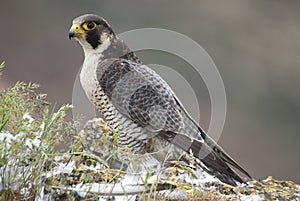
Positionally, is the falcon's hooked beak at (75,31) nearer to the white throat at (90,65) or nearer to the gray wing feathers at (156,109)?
the white throat at (90,65)

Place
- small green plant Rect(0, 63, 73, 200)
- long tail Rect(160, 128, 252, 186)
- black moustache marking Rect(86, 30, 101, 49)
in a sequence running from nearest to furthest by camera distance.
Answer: small green plant Rect(0, 63, 73, 200), long tail Rect(160, 128, 252, 186), black moustache marking Rect(86, 30, 101, 49)

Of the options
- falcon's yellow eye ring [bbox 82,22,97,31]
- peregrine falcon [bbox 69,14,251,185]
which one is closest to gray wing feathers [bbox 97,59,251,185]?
peregrine falcon [bbox 69,14,251,185]

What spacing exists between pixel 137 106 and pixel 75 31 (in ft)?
A: 2.59

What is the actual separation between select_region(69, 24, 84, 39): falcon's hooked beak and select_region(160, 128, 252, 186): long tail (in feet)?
3.47

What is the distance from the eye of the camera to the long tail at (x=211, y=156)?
365 cm

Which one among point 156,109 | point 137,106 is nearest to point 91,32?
point 137,106

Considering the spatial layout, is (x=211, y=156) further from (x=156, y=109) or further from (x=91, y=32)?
(x=91, y=32)

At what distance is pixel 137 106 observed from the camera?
3947 millimetres

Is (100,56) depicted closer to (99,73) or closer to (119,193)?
(99,73)

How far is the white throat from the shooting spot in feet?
13.0

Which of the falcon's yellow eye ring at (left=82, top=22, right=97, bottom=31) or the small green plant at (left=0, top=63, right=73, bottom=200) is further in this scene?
the falcon's yellow eye ring at (left=82, top=22, right=97, bottom=31)

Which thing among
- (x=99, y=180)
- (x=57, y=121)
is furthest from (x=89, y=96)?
(x=57, y=121)

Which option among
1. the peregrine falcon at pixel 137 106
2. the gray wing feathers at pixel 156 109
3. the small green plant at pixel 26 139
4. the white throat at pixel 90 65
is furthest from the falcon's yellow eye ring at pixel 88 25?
the small green plant at pixel 26 139

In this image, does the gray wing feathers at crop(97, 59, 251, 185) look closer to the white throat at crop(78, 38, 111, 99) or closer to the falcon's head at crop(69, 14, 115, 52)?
the white throat at crop(78, 38, 111, 99)
